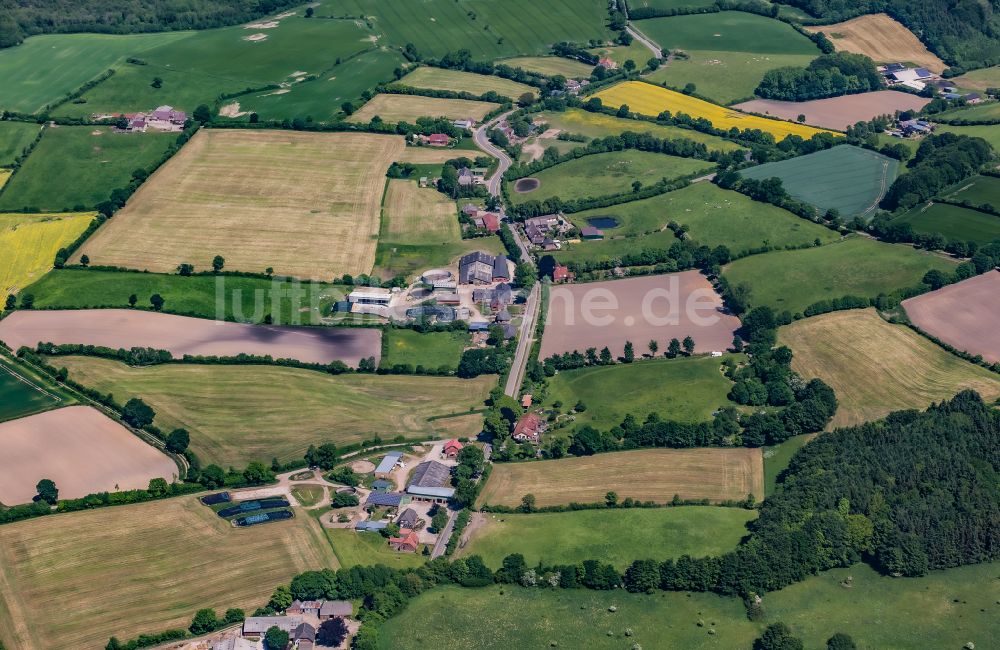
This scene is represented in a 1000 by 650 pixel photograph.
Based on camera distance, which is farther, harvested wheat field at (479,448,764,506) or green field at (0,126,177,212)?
green field at (0,126,177,212)

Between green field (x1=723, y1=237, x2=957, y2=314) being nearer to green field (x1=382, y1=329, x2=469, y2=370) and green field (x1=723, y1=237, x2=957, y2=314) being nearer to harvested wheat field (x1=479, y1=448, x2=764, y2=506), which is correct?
harvested wheat field (x1=479, y1=448, x2=764, y2=506)

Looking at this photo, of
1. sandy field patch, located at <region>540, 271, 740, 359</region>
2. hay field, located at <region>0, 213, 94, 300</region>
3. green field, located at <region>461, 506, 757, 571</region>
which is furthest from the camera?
hay field, located at <region>0, 213, 94, 300</region>

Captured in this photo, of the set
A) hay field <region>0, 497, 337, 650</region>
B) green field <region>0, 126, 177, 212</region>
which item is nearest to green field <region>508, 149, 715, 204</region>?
green field <region>0, 126, 177, 212</region>

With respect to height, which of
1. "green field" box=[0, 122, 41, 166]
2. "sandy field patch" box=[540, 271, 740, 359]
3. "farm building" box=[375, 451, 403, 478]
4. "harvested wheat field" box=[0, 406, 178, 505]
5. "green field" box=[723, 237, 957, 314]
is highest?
"green field" box=[0, 122, 41, 166]

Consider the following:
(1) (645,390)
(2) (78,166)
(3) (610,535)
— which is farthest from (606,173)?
(3) (610,535)

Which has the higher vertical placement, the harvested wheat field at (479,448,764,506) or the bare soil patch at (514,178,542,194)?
the bare soil patch at (514,178,542,194)

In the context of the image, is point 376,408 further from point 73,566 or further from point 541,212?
point 541,212
